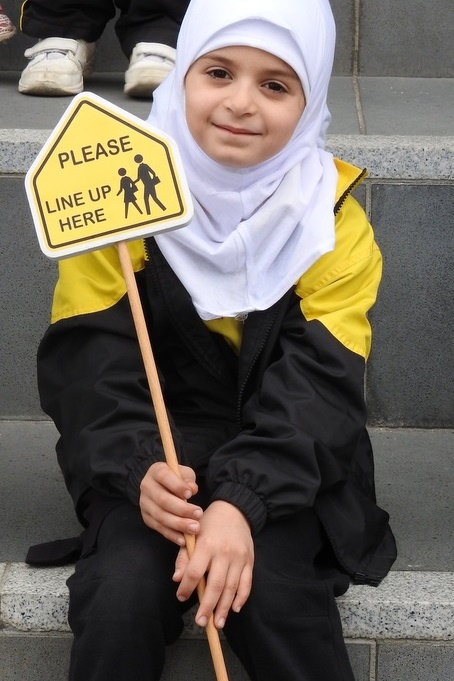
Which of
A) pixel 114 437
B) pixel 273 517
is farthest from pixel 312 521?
pixel 114 437

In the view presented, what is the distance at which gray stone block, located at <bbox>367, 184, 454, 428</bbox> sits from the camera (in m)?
2.08

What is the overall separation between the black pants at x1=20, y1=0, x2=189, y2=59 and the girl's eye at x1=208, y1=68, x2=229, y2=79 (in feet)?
3.09

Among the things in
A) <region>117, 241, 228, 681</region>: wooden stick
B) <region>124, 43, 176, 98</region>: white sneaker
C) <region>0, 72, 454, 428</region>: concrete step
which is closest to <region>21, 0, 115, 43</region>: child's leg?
<region>124, 43, 176, 98</region>: white sneaker

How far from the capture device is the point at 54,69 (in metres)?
2.52

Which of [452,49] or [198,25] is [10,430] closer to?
[198,25]

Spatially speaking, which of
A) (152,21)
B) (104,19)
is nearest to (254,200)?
(152,21)

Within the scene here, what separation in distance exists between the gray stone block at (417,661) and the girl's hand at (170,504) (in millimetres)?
369

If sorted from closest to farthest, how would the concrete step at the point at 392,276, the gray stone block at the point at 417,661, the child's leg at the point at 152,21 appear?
the gray stone block at the point at 417,661 < the concrete step at the point at 392,276 < the child's leg at the point at 152,21

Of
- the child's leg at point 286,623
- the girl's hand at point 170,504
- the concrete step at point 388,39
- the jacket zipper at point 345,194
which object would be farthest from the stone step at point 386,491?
the concrete step at point 388,39

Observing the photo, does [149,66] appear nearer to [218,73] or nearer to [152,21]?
[152,21]

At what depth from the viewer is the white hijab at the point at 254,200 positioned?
5.19 feet

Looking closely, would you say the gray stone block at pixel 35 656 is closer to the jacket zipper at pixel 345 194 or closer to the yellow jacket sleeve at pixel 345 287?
the yellow jacket sleeve at pixel 345 287

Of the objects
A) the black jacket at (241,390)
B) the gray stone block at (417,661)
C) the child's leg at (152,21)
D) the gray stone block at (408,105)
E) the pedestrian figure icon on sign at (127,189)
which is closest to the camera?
the pedestrian figure icon on sign at (127,189)

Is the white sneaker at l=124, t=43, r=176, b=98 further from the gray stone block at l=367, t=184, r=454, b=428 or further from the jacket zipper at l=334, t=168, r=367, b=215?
the jacket zipper at l=334, t=168, r=367, b=215
